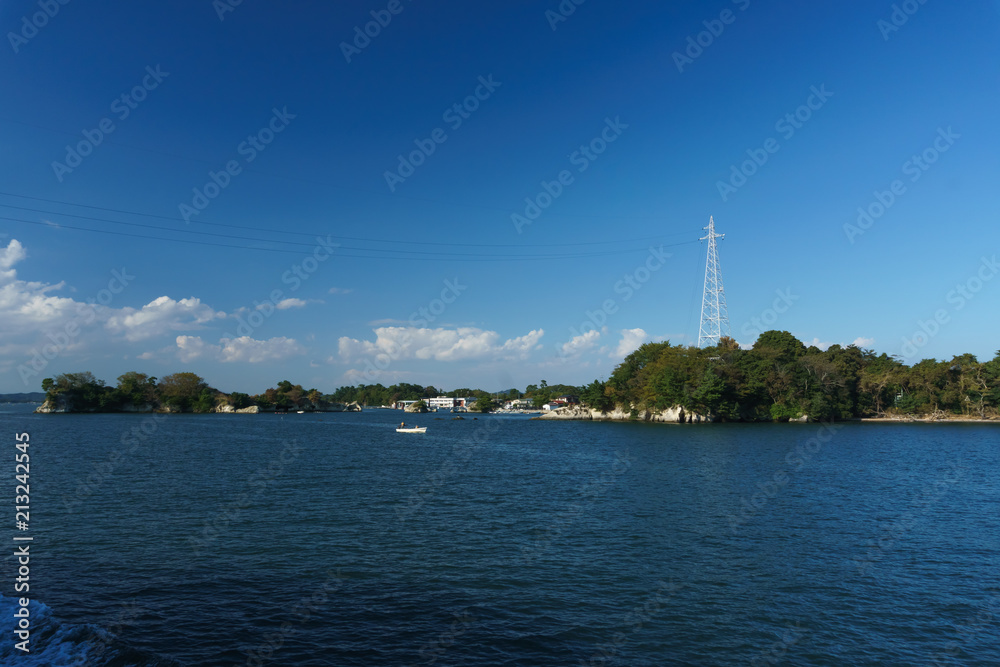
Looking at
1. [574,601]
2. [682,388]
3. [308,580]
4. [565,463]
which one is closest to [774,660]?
[574,601]

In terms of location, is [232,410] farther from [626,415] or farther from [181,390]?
[626,415]

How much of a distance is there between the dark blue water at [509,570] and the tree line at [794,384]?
6418cm

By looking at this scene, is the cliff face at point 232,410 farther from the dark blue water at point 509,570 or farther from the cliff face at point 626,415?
the dark blue water at point 509,570

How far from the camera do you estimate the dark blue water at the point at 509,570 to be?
35.4ft

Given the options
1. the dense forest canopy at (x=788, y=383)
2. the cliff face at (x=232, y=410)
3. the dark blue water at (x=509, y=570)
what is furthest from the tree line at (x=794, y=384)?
the cliff face at (x=232, y=410)

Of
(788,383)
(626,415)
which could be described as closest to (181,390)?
(626,415)

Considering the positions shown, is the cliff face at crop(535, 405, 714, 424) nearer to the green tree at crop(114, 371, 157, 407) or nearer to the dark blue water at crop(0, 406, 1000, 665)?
the dark blue water at crop(0, 406, 1000, 665)

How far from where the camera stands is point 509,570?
50.1 ft

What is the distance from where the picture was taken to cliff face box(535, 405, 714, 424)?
98.3 meters

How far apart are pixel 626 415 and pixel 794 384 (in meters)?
33.4

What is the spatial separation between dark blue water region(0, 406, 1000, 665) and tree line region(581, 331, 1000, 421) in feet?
211

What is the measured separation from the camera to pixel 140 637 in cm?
1091

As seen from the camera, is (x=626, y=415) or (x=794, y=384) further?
(x=626, y=415)

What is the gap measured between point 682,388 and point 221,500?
278 feet
